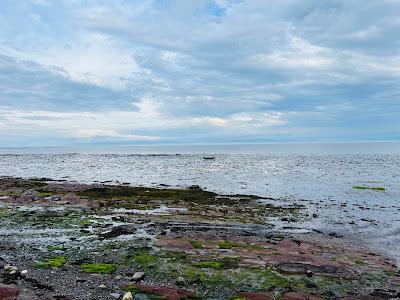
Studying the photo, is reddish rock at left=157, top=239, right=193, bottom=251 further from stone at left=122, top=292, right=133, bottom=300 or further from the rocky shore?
stone at left=122, top=292, right=133, bottom=300

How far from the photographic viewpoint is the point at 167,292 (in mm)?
11008

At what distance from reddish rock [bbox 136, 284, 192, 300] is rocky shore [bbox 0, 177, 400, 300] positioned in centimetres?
3

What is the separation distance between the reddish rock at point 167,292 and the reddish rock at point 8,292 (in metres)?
3.35

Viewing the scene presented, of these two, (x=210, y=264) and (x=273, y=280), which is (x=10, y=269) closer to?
(x=210, y=264)

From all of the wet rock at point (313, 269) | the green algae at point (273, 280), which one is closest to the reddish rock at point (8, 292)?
the green algae at point (273, 280)

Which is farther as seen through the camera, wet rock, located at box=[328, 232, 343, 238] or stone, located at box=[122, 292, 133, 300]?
wet rock, located at box=[328, 232, 343, 238]

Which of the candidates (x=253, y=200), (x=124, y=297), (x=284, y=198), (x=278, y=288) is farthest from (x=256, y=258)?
(x=284, y=198)

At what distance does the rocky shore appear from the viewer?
11523 mm

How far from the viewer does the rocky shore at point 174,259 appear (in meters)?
11.5

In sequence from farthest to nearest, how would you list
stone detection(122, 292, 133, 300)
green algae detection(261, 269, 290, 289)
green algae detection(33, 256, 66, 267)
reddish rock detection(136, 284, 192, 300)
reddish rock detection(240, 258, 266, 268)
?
reddish rock detection(240, 258, 266, 268) < green algae detection(33, 256, 66, 267) < green algae detection(261, 269, 290, 289) < reddish rock detection(136, 284, 192, 300) < stone detection(122, 292, 133, 300)

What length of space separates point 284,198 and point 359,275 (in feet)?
87.5

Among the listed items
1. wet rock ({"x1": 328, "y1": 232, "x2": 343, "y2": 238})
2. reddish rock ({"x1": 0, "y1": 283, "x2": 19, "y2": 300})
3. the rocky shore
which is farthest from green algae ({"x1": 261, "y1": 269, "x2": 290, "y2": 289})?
wet rock ({"x1": 328, "y1": 232, "x2": 343, "y2": 238})

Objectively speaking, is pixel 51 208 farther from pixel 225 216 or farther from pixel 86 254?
pixel 86 254

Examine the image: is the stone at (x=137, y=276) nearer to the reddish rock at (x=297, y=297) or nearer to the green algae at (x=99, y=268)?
the green algae at (x=99, y=268)
